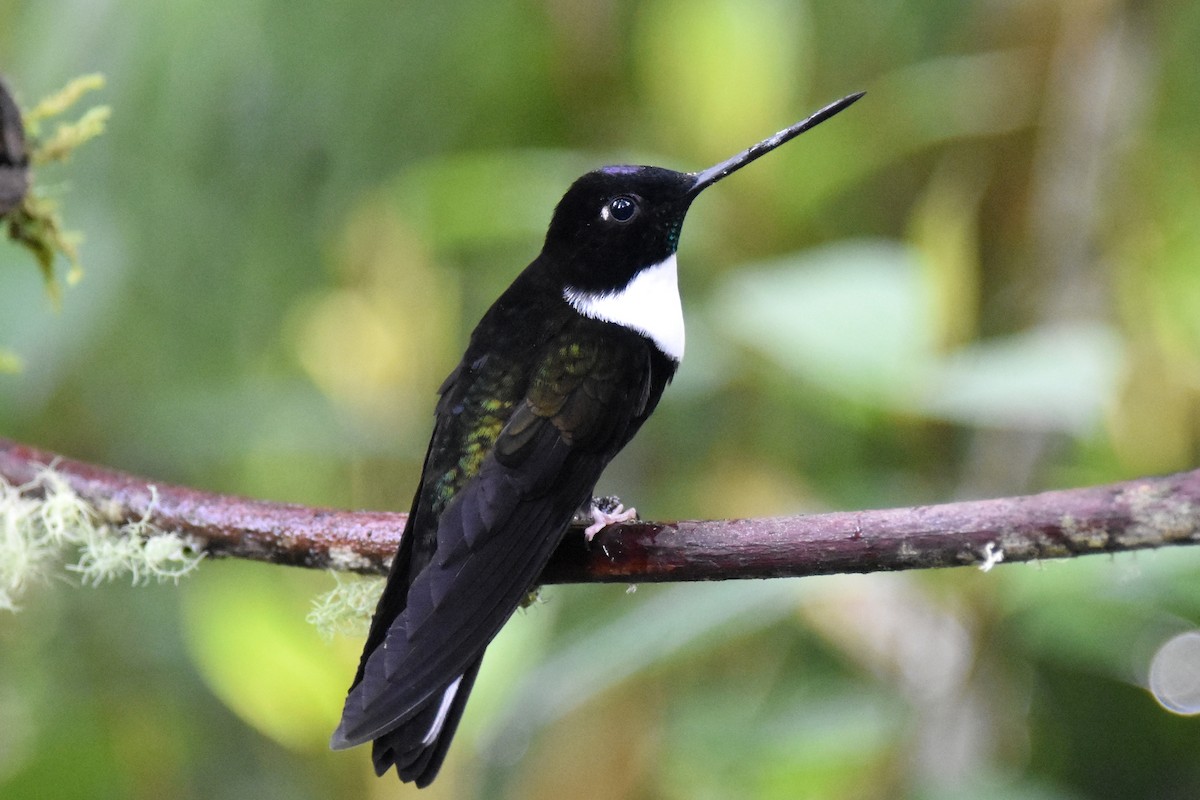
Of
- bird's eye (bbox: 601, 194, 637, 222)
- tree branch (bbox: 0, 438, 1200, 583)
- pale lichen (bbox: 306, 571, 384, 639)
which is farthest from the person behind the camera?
bird's eye (bbox: 601, 194, 637, 222)

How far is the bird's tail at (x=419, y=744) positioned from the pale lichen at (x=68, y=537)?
1.05 ft

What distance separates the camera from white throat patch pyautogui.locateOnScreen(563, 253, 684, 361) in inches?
70.2

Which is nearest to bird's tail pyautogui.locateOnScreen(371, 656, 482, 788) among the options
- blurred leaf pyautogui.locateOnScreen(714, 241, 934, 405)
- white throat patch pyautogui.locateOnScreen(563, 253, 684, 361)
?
white throat patch pyautogui.locateOnScreen(563, 253, 684, 361)

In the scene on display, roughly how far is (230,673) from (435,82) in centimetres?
182

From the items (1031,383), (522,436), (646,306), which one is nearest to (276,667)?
(522,436)

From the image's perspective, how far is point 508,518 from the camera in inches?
57.8

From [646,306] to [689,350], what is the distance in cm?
65

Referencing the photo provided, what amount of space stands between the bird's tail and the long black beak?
2.64 ft

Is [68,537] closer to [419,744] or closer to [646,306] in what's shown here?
[419,744]

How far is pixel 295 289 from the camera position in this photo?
3.29m

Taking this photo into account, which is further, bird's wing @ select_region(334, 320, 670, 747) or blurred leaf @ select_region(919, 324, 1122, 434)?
blurred leaf @ select_region(919, 324, 1122, 434)

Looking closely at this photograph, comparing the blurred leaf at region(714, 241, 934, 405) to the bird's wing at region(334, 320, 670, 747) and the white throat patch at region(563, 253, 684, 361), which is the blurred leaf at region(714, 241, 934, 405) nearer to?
the white throat patch at region(563, 253, 684, 361)

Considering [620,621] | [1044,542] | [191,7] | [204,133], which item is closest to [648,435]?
[620,621]

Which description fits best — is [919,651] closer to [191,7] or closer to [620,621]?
[620,621]
